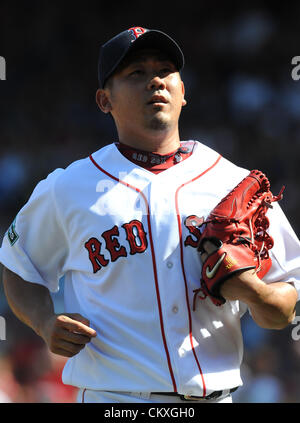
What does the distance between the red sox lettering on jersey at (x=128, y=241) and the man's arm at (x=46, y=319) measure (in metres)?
0.16

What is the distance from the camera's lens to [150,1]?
6.35m

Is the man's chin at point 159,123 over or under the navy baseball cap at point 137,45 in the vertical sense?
under

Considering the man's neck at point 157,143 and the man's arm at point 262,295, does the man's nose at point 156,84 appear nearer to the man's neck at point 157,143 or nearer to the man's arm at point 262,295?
the man's neck at point 157,143

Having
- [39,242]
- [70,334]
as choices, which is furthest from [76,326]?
[39,242]

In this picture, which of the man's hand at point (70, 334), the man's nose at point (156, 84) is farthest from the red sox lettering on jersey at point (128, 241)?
the man's nose at point (156, 84)

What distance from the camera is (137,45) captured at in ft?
6.44

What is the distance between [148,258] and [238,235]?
0.80 ft

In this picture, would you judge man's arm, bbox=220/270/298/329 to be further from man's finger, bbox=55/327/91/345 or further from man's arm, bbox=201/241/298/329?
man's finger, bbox=55/327/91/345

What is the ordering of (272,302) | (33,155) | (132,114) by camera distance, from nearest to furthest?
(272,302), (132,114), (33,155)

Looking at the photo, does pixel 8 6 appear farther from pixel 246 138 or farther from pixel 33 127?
pixel 246 138

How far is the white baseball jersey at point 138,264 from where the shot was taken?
1750 mm

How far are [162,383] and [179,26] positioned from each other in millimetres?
5016

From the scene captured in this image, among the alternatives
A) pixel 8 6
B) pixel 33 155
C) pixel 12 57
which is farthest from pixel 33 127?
pixel 8 6

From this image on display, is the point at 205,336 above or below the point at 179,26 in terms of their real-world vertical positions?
below
